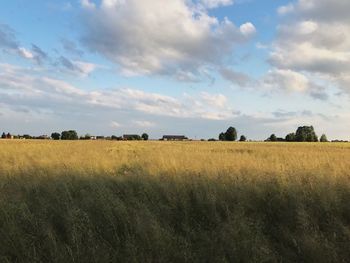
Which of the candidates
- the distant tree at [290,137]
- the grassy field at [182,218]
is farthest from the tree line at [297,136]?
the grassy field at [182,218]

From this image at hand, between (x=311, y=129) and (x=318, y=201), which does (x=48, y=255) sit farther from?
(x=311, y=129)

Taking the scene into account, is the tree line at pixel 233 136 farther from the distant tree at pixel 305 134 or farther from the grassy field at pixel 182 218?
the grassy field at pixel 182 218

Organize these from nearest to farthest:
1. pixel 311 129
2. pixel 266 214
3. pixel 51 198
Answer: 1. pixel 266 214
2. pixel 51 198
3. pixel 311 129

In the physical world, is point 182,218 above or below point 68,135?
below

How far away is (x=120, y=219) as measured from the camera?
8.50 meters

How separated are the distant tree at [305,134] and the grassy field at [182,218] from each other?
117520 mm

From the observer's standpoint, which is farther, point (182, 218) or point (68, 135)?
point (68, 135)

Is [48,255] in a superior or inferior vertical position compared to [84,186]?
inferior

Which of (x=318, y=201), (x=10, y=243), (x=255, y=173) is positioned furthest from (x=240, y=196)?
(x=10, y=243)

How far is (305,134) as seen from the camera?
129625 millimetres

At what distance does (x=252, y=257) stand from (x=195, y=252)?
86 centimetres

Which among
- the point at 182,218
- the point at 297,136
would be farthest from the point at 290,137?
the point at 182,218

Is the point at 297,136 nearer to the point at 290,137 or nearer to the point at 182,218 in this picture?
the point at 290,137

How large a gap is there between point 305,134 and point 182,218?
125 metres
